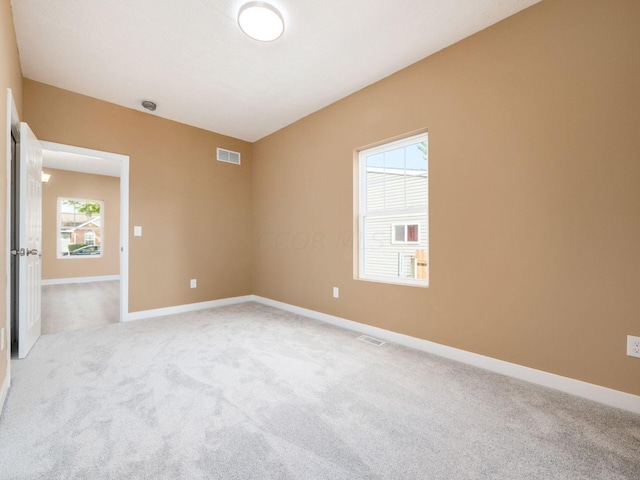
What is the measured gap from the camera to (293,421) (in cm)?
162

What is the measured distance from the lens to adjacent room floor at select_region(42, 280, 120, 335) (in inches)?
142

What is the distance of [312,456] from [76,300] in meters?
5.59

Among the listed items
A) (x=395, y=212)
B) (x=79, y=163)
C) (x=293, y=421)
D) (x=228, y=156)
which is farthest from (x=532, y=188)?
(x=79, y=163)

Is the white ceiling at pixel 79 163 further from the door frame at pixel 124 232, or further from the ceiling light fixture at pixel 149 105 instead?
the ceiling light fixture at pixel 149 105

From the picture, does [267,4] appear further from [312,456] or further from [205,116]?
[312,456]

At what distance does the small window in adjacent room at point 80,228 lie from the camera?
7.06 meters

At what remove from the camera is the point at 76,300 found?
5.01 metres

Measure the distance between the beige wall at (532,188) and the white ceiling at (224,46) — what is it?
31cm

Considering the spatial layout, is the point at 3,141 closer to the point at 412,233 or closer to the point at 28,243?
the point at 28,243

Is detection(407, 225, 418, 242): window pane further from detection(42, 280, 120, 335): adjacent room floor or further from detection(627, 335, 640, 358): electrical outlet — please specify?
detection(42, 280, 120, 335): adjacent room floor

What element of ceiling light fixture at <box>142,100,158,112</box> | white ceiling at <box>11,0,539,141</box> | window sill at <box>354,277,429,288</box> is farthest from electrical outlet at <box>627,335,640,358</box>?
ceiling light fixture at <box>142,100,158,112</box>

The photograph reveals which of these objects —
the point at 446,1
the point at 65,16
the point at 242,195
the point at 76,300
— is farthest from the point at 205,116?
the point at 76,300

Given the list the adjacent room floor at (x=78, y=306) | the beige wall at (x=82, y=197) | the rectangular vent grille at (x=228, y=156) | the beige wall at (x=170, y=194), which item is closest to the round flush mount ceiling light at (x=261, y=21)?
the beige wall at (x=170, y=194)

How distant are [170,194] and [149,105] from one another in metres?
1.15
